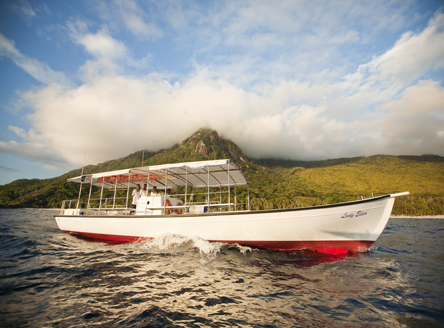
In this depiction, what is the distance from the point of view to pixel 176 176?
1108cm

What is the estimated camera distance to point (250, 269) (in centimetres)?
560

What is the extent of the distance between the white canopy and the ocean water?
354 cm

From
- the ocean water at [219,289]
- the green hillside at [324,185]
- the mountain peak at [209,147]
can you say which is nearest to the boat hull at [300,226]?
the ocean water at [219,289]

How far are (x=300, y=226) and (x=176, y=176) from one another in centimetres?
681

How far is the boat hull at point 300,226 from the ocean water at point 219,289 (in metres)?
0.41

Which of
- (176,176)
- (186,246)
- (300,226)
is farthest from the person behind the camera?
(176,176)

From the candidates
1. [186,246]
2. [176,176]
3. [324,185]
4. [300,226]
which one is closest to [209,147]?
[324,185]

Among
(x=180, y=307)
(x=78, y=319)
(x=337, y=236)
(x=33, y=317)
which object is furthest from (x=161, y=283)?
(x=337, y=236)

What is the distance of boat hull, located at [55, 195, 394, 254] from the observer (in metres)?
6.52

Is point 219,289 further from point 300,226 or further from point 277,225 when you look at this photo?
point 300,226

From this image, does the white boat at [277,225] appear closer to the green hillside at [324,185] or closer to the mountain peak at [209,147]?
the green hillside at [324,185]

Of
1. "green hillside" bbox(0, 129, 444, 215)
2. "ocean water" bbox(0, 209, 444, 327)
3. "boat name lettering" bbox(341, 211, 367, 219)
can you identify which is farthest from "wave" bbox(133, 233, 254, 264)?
"green hillside" bbox(0, 129, 444, 215)

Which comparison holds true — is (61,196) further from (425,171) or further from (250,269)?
(425,171)

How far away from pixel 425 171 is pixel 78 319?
9817cm
